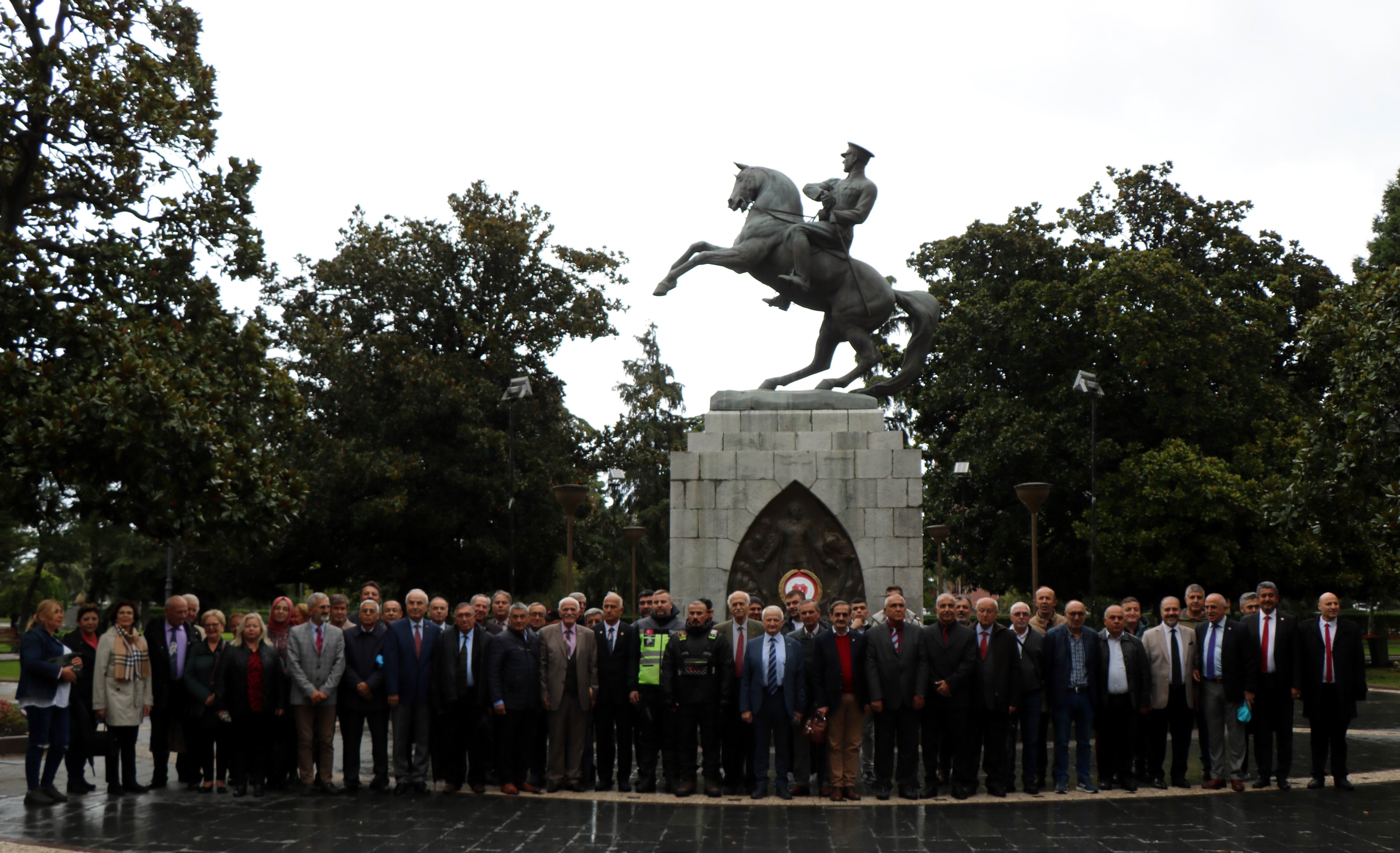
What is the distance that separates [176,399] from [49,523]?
70.9 inches

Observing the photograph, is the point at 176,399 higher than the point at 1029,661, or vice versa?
the point at 176,399

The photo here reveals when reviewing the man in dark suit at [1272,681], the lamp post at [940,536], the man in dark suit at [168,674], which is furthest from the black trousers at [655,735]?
A: the lamp post at [940,536]

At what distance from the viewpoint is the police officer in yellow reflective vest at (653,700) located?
961cm

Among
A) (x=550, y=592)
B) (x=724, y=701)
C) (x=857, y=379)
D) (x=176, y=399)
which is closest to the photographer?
(x=724, y=701)

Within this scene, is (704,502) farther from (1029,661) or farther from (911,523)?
(1029,661)

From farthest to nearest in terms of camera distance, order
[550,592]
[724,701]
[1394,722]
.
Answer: [550,592]
[1394,722]
[724,701]

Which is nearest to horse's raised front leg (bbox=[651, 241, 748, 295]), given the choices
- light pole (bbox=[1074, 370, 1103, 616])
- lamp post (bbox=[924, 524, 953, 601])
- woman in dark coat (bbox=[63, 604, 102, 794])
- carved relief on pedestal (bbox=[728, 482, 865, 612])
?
carved relief on pedestal (bbox=[728, 482, 865, 612])

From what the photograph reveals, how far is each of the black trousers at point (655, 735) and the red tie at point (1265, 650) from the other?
4.77 metres

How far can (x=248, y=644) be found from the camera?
9867mm

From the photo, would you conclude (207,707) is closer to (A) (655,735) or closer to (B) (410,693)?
(B) (410,693)

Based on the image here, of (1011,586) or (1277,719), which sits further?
(1011,586)

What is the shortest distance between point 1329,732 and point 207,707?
8.96m

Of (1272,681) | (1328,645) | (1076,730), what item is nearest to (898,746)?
(1076,730)

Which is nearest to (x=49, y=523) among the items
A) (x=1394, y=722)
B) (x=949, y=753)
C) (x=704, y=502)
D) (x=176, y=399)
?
(x=176, y=399)
